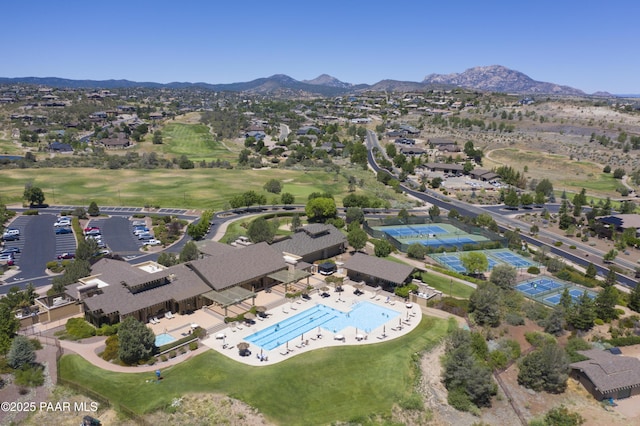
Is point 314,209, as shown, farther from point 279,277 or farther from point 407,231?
point 279,277

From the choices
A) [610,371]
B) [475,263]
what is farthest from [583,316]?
[475,263]

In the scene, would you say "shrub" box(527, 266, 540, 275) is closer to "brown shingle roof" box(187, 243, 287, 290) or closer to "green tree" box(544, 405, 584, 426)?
"green tree" box(544, 405, 584, 426)

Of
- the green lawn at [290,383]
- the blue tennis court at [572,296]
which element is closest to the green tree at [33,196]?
the green lawn at [290,383]

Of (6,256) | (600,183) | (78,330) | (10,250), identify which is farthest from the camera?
(600,183)

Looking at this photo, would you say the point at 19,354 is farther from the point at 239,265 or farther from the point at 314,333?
the point at 314,333

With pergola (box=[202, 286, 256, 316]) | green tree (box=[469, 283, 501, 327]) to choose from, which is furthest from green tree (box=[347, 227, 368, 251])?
pergola (box=[202, 286, 256, 316])

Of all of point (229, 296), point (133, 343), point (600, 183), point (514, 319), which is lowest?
point (600, 183)

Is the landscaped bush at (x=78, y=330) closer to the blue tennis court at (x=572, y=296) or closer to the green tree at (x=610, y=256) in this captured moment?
the blue tennis court at (x=572, y=296)
